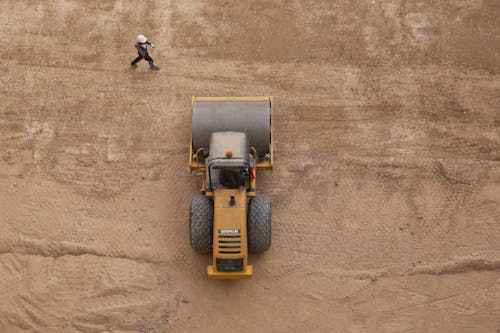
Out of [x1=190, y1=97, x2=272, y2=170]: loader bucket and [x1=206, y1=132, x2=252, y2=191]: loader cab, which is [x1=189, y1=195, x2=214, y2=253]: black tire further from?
[x1=190, y1=97, x2=272, y2=170]: loader bucket

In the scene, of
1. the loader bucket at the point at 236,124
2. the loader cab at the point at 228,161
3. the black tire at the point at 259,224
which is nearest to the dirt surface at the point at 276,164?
the black tire at the point at 259,224

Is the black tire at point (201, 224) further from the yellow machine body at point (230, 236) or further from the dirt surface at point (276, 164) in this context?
the dirt surface at point (276, 164)

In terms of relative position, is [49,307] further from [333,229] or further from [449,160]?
[449,160]

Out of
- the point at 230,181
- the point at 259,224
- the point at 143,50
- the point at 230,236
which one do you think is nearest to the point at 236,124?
the point at 230,181

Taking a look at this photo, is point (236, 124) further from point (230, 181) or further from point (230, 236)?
point (230, 236)

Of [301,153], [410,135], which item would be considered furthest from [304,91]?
[410,135]
